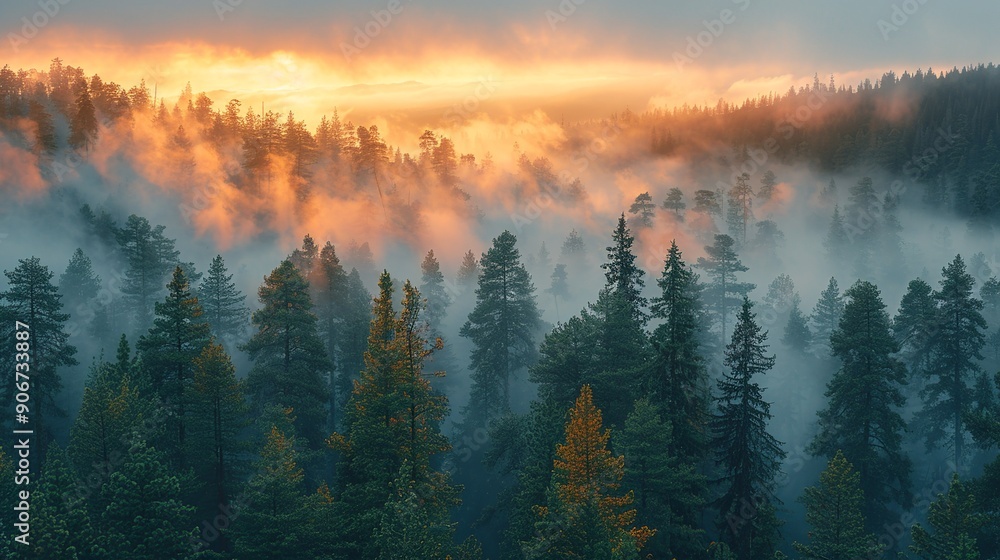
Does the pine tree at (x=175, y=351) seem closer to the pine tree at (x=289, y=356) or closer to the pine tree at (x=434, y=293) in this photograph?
the pine tree at (x=289, y=356)

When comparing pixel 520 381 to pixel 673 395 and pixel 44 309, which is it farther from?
pixel 44 309

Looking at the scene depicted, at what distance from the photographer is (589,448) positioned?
24.9m

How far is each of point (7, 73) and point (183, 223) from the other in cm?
5242

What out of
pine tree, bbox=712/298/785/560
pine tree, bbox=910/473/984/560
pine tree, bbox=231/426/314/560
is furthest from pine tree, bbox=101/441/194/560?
pine tree, bbox=910/473/984/560

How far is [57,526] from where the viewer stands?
2034 cm

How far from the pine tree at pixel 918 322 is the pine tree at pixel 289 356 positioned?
35398 mm

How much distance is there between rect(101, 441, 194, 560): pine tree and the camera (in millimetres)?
21859

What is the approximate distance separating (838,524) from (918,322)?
23.5 m

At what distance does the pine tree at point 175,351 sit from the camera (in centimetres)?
2958

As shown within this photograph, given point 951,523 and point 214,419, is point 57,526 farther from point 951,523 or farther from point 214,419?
point 951,523

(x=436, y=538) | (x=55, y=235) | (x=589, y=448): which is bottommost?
(x=436, y=538)

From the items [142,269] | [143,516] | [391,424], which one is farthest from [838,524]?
[142,269]

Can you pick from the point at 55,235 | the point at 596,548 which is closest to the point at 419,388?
the point at 596,548

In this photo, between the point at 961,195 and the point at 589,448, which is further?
the point at 961,195
